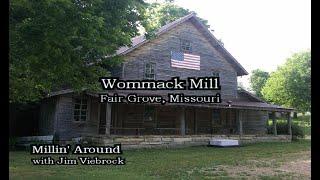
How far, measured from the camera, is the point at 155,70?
76.6 ft

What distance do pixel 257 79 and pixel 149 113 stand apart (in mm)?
35255

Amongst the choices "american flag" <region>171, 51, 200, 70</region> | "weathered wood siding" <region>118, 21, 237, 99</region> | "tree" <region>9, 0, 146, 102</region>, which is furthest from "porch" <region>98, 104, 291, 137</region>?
"tree" <region>9, 0, 146, 102</region>

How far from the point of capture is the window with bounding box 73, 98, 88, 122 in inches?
831

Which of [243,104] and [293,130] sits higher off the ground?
[243,104]

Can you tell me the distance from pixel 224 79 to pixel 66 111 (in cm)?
1154

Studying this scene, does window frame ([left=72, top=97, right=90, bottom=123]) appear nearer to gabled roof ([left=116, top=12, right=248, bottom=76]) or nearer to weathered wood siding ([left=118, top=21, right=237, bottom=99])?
weathered wood siding ([left=118, top=21, right=237, bottom=99])

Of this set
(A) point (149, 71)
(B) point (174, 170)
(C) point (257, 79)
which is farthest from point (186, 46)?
(C) point (257, 79)

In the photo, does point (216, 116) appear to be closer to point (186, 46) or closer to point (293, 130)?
point (186, 46)

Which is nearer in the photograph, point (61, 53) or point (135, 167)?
point (61, 53)

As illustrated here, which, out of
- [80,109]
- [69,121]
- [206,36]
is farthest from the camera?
[206,36]

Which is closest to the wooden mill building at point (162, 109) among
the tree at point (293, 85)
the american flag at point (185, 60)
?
the american flag at point (185, 60)

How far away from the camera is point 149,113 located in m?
23.4

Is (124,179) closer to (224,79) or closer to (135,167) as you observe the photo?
(135,167)

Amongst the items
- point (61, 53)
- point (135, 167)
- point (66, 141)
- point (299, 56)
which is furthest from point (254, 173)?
point (299, 56)
